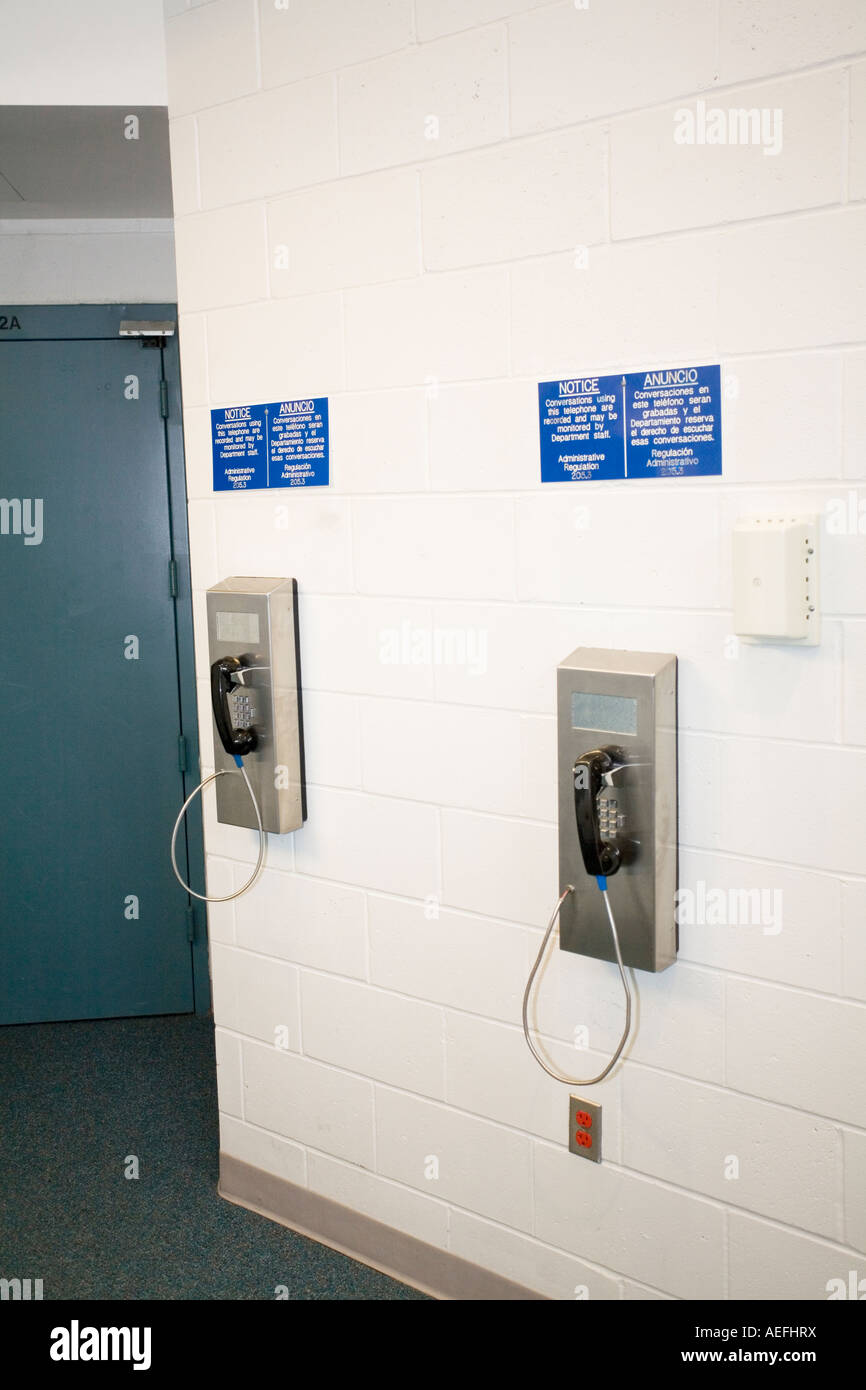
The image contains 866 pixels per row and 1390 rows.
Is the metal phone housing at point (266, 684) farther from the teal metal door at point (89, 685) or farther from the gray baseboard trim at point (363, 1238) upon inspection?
the teal metal door at point (89, 685)

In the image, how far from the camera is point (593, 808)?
1.74 metres

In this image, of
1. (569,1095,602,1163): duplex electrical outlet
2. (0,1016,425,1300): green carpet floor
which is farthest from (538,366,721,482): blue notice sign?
(0,1016,425,1300): green carpet floor

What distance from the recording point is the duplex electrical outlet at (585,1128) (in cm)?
195

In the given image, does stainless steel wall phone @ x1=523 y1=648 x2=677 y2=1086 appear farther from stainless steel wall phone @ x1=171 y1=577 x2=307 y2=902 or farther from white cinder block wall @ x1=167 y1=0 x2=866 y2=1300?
stainless steel wall phone @ x1=171 y1=577 x2=307 y2=902

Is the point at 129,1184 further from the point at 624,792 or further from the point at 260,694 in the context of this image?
the point at 624,792

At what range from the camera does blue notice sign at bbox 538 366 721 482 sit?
66.6 inches

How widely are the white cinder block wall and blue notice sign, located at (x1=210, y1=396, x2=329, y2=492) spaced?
37mm

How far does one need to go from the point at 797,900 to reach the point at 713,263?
0.98m

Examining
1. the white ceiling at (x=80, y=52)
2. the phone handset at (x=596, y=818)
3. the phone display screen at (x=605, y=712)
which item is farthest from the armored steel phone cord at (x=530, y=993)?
the white ceiling at (x=80, y=52)

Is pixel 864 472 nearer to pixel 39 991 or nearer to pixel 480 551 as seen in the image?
pixel 480 551

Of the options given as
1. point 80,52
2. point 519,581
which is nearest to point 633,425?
point 519,581

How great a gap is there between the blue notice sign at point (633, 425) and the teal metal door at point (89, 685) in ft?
5.84
